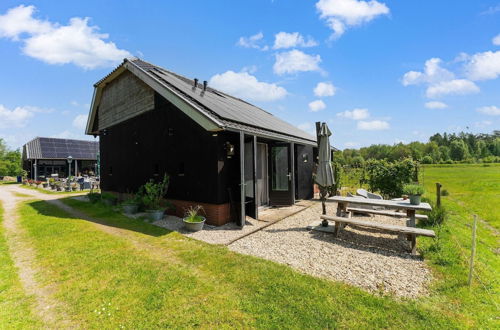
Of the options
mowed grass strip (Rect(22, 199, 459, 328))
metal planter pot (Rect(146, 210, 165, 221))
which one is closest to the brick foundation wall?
metal planter pot (Rect(146, 210, 165, 221))

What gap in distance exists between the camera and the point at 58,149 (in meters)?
27.1

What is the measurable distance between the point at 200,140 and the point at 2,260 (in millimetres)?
5053

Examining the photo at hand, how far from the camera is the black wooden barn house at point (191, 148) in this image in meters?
6.81

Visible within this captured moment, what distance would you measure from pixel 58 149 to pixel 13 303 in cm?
3098

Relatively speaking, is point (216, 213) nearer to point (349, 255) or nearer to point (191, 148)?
point (191, 148)

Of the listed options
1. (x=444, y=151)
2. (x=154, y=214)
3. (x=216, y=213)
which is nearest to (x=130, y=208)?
(x=154, y=214)

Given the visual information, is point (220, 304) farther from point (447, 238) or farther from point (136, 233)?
point (447, 238)

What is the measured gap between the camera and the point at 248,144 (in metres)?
8.01

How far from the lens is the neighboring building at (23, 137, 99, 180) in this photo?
2550cm

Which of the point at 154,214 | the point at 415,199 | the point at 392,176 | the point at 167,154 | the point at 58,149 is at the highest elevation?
the point at 58,149

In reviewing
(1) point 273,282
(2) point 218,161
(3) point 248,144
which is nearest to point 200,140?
(2) point 218,161

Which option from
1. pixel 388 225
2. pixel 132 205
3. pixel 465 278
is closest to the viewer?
pixel 465 278

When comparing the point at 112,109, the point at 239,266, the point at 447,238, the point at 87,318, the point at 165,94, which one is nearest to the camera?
the point at 87,318

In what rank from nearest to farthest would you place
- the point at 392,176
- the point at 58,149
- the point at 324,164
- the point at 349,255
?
the point at 349,255 < the point at 324,164 < the point at 392,176 < the point at 58,149
